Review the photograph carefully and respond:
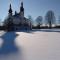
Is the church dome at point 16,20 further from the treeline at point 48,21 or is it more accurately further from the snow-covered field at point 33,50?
the snow-covered field at point 33,50

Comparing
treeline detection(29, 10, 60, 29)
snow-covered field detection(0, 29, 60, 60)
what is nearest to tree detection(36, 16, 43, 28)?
treeline detection(29, 10, 60, 29)

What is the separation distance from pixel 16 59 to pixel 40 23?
2684 centimetres

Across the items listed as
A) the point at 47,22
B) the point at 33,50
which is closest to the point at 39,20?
the point at 47,22

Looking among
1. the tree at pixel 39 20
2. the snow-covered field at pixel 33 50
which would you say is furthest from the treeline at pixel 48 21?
the snow-covered field at pixel 33 50

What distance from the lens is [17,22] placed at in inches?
1204

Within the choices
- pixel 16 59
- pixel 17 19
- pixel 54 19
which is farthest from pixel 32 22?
pixel 16 59

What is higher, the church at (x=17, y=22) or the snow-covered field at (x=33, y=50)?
the church at (x=17, y=22)

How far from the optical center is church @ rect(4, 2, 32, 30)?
28.0 metres

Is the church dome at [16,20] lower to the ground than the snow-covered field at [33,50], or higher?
higher

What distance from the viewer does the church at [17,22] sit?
28.0 m

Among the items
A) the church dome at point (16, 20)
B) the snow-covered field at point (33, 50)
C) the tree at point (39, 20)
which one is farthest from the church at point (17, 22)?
the snow-covered field at point (33, 50)

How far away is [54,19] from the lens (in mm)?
27328

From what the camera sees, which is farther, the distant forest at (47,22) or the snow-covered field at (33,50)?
the distant forest at (47,22)

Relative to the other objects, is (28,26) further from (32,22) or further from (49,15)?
(49,15)
